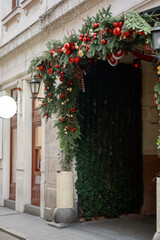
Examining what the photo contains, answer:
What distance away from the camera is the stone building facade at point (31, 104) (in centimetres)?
1075

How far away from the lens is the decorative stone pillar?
9688 mm

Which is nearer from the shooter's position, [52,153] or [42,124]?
[52,153]

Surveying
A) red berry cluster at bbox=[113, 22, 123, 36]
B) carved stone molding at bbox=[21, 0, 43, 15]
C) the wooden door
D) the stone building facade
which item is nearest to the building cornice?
the stone building facade

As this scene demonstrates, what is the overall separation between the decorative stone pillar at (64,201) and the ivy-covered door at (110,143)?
284 mm

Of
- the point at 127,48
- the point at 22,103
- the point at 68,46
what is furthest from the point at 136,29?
the point at 22,103

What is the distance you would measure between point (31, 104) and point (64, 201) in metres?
4.23

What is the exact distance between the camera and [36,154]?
12.8 metres

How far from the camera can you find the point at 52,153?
36.2 feet

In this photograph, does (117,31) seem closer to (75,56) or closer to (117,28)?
(117,28)

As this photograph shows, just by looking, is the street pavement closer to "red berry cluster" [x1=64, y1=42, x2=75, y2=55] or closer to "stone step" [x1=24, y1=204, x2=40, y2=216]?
"stone step" [x1=24, y1=204, x2=40, y2=216]

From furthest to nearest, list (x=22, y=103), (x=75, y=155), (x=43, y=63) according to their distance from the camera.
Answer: (x=22, y=103)
(x=75, y=155)
(x=43, y=63)

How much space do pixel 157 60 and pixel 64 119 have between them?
3132mm

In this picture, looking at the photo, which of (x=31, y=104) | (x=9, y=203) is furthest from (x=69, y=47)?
(x=9, y=203)

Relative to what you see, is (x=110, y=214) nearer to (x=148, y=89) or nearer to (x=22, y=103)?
(x=148, y=89)
